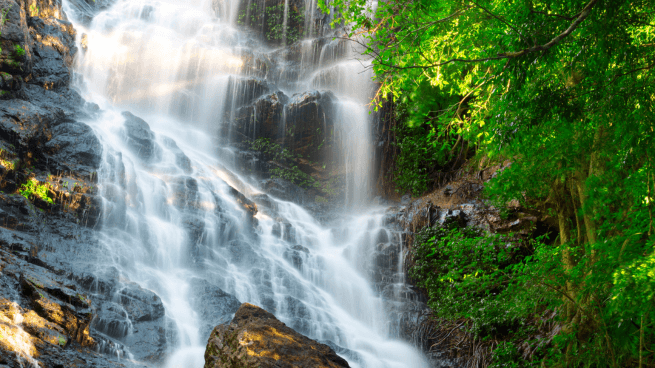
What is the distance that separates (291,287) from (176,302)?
10.9 feet

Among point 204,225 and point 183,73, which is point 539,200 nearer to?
point 204,225

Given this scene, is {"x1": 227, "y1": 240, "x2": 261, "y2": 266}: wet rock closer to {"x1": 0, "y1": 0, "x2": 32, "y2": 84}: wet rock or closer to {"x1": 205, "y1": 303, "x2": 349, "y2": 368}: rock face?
{"x1": 205, "y1": 303, "x2": 349, "y2": 368}: rock face

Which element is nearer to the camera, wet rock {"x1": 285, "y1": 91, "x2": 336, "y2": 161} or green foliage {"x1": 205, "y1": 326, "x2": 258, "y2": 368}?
green foliage {"x1": 205, "y1": 326, "x2": 258, "y2": 368}

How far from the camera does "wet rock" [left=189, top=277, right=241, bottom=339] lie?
930cm

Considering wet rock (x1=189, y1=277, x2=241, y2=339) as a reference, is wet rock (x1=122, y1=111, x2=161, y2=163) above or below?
above

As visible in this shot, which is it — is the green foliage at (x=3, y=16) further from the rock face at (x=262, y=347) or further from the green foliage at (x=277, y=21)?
the green foliage at (x=277, y=21)

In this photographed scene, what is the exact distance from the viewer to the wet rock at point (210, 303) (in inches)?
366

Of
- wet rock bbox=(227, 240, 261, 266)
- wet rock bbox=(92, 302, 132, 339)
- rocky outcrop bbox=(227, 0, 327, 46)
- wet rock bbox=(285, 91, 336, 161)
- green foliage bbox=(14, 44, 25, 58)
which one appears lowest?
wet rock bbox=(92, 302, 132, 339)

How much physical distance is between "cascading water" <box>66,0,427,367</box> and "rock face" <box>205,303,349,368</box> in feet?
10.6

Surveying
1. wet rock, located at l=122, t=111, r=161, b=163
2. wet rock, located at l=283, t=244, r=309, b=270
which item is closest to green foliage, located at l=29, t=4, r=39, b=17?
wet rock, located at l=122, t=111, r=161, b=163

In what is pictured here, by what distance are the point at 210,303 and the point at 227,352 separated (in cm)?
517

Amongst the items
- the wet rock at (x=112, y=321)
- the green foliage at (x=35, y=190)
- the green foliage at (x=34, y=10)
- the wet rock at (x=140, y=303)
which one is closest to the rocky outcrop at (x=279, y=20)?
the green foliage at (x=34, y=10)

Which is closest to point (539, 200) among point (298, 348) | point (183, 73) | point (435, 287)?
point (435, 287)

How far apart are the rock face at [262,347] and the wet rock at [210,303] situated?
13.1 feet
